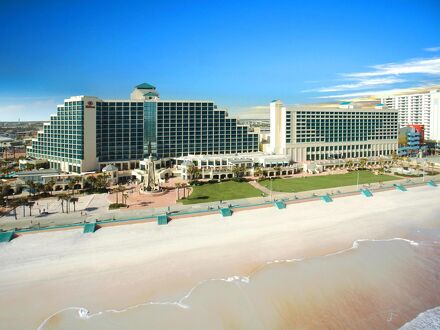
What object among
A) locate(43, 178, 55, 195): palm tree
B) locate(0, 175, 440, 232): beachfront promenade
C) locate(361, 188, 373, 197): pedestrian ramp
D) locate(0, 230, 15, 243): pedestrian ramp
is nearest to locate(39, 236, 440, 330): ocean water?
locate(0, 230, 15, 243): pedestrian ramp

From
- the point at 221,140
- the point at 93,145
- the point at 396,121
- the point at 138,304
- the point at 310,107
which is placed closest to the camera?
the point at 138,304

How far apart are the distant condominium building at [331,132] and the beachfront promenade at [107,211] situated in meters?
33.5

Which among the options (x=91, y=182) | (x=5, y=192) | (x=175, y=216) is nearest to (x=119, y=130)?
(x=91, y=182)

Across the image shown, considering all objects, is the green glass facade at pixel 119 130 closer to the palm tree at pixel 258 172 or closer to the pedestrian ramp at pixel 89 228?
the palm tree at pixel 258 172

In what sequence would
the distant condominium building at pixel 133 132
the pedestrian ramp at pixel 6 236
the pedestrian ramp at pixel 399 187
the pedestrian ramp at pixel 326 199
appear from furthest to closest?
1. the distant condominium building at pixel 133 132
2. the pedestrian ramp at pixel 399 187
3. the pedestrian ramp at pixel 326 199
4. the pedestrian ramp at pixel 6 236

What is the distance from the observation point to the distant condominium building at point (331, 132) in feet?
281

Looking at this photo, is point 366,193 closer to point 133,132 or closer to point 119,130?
point 133,132

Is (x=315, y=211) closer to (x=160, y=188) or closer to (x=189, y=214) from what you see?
(x=189, y=214)

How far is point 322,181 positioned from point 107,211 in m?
41.5

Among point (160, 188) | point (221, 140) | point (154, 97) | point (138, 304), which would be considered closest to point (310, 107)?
point (221, 140)

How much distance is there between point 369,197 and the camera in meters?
49.8

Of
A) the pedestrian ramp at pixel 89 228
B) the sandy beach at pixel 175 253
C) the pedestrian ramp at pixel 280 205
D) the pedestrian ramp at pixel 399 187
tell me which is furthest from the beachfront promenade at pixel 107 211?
the pedestrian ramp at pixel 399 187

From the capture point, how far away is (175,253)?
1212 inches

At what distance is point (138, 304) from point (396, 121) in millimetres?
99584
